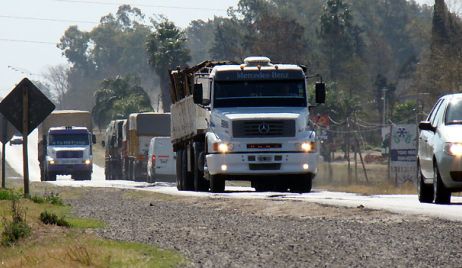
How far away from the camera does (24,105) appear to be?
28281 mm

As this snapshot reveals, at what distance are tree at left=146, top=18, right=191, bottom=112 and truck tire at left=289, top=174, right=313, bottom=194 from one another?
87.6 m

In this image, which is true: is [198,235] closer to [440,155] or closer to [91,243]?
[91,243]

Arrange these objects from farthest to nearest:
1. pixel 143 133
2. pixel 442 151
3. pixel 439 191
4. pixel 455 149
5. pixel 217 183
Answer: pixel 143 133
pixel 217 183
pixel 439 191
pixel 442 151
pixel 455 149

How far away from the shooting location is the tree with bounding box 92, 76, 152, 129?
147 metres

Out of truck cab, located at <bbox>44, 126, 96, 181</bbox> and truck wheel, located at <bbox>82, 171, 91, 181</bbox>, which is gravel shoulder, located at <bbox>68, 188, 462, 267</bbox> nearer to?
truck cab, located at <bbox>44, 126, 96, 181</bbox>

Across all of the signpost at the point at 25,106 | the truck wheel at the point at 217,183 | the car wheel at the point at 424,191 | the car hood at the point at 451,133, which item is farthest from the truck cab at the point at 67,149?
the car hood at the point at 451,133

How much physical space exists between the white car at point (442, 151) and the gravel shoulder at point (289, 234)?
1714mm

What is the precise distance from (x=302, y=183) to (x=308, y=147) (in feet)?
5.41

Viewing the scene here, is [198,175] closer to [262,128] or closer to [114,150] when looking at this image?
[262,128]

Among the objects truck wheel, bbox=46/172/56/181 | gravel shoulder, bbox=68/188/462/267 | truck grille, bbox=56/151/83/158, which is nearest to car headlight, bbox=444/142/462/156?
gravel shoulder, bbox=68/188/462/267

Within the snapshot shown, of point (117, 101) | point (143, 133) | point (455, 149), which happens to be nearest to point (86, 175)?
point (143, 133)

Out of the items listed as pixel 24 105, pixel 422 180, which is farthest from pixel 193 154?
pixel 422 180

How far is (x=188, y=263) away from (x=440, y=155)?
402 inches

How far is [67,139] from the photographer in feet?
214
